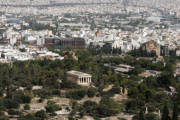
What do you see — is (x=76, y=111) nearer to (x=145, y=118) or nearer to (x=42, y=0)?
(x=145, y=118)

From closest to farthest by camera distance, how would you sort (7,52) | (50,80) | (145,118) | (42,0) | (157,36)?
(145,118)
(50,80)
(7,52)
(157,36)
(42,0)

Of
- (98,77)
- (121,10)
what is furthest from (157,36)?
(121,10)

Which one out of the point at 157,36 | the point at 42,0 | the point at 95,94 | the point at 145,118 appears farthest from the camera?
the point at 42,0

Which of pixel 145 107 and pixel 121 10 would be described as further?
pixel 121 10

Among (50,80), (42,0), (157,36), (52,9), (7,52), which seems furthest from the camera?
(42,0)

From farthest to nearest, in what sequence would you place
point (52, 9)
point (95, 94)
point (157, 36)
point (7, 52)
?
point (52, 9)
point (157, 36)
point (7, 52)
point (95, 94)

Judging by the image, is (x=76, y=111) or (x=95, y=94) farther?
(x=95, y=94)

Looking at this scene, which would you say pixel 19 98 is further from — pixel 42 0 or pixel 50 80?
pixel 42 0

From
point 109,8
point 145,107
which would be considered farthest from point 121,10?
point 145,107
